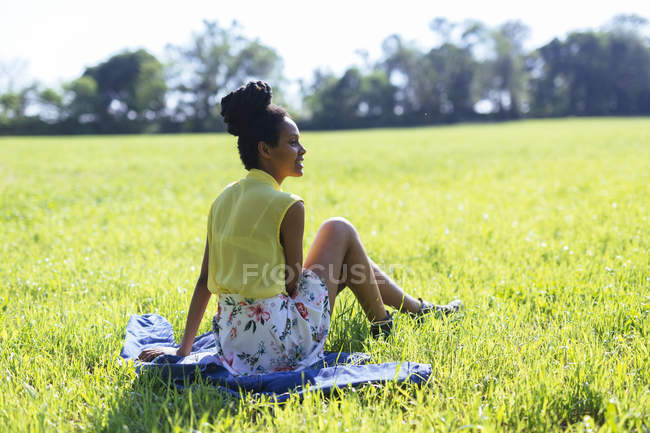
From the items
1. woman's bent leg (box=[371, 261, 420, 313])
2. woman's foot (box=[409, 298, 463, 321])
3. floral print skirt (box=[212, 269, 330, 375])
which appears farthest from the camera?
woman's foot (box=[409, 298, 463, 321])

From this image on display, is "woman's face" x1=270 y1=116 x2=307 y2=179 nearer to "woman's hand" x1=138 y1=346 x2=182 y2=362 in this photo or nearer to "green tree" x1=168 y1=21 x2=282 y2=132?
"woman's hand" x1=138 y1=346 x2=182 y2=362

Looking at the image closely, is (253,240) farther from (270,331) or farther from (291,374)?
(291,374)

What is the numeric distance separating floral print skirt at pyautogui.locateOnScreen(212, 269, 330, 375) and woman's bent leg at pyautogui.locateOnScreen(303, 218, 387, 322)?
0.20 metres

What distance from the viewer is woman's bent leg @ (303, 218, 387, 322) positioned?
10.8 feet

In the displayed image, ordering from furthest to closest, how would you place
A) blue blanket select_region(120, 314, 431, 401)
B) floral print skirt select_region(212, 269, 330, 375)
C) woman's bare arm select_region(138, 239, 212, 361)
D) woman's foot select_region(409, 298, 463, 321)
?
woman's foot select_region(409, 298, 463, 321)
woman's bare arm select_region(138, 239, 212, 361)
floral print skirt select_region(212, 269, 330, 375)
blue blanket select_region(120, 314, 431, 401)

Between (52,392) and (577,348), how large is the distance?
10.4ft

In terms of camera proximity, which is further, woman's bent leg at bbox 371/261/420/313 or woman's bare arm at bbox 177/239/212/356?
woman's bent leg at bbox 371/261/420/313

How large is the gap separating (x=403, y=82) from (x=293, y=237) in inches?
3281

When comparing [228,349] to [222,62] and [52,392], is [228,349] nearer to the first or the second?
[52,392]

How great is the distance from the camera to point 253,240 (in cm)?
288

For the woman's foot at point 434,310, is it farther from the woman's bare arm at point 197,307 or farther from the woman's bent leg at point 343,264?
the woman's bare arm at point 197,307

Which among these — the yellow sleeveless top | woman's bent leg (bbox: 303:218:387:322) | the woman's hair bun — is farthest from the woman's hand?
the woman's hair bun

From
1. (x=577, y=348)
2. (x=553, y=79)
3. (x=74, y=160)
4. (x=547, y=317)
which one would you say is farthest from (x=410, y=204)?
(x=553, y=79)

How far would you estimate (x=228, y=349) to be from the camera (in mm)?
3021
